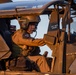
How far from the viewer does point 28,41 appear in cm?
639

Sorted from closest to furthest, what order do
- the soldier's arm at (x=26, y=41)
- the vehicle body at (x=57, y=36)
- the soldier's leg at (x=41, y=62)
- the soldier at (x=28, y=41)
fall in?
the vehicle body at (x=57, y=36)
the soldier's arm at (x=26, y=41)
the soldier at (x=28, y=41)
the soldier's leg at (x=41, y=62)

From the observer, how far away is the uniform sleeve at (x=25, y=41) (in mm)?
6240

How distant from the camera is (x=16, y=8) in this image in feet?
19.6

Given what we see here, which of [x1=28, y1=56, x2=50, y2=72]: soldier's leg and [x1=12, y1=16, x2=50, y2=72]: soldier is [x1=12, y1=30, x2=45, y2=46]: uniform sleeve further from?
[x1=28, y1=56, x2=50, y2=72]: soldier's leg

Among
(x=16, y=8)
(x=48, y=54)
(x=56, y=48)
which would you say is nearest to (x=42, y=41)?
(x=56, y=48)

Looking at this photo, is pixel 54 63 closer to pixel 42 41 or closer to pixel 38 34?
pixel 42 41

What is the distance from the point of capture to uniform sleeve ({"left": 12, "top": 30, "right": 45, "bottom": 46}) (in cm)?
624

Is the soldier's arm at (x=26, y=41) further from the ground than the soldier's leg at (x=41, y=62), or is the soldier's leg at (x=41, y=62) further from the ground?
the soldier's arm at (x=26, y=41)

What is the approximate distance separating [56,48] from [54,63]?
24 centimetres

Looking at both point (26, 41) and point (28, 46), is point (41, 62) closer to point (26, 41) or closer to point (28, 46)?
point (28, 46)

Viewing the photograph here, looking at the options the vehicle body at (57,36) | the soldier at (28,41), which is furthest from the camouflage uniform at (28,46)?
the vehicle body at (57,36)

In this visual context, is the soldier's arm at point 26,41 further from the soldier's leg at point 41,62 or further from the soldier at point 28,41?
the soldier's leg at point 41,62

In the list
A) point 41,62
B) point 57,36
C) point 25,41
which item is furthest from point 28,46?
point 57,36

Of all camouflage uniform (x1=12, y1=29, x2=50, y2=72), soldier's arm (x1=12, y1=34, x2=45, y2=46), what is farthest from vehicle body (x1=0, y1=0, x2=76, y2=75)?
camouflage uniform (x1=12, y1=29, x2=50, y2=72)
